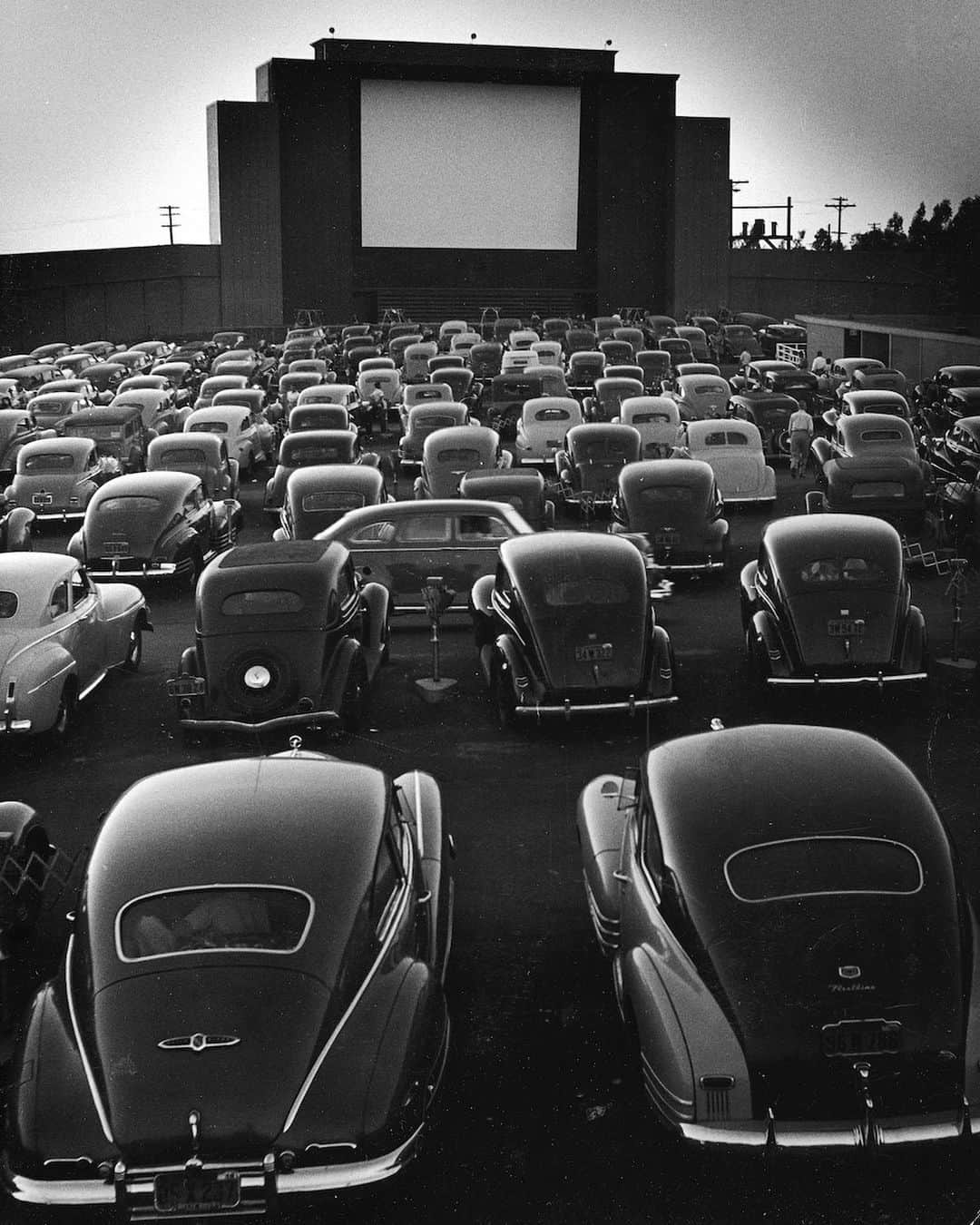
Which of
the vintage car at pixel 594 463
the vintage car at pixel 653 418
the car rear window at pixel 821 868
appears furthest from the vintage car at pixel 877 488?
the car rear window at pixel 821 868

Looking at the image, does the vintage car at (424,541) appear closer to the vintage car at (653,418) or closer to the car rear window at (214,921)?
the car rear window at (214,921)

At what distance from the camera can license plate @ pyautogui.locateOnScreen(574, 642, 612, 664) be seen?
1227 cm

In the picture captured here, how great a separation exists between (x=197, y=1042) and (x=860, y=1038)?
98.5 inches

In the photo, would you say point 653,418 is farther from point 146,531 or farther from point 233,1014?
point 233,1014

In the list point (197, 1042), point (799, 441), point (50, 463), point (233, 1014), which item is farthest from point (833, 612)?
point (799, 441)

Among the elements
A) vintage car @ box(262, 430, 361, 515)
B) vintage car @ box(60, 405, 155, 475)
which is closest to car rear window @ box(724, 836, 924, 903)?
vintage car @ box(262, 430, 361, 515)

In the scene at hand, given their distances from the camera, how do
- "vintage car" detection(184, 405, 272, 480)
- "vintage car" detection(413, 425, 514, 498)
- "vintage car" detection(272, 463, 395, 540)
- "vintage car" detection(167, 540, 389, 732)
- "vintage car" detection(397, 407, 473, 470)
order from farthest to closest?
1. "vintage car" detection(184, 405, 272, 480)
2. "vintage car" detection(397, 407, 473, 470)
3. "vintage car" detection(413, 425, 514, 498)
4. "vintage car" detection(272, 463, 395, 540)
5. "vintage car" detection(167, 540, 389, 732)

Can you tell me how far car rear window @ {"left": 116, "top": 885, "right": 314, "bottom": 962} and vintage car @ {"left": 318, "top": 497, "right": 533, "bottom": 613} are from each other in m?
10.0

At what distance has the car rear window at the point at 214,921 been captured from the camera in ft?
20.8

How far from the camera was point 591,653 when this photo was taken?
12.3 metres

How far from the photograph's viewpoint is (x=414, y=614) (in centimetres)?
1650

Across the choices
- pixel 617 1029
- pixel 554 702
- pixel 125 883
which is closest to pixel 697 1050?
pixel 617 1029

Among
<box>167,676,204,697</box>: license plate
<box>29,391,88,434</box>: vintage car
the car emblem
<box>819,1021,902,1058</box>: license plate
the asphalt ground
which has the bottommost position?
the asphalt ground

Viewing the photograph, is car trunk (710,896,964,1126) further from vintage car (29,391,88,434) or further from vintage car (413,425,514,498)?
vintage car (29,391,88,434)
